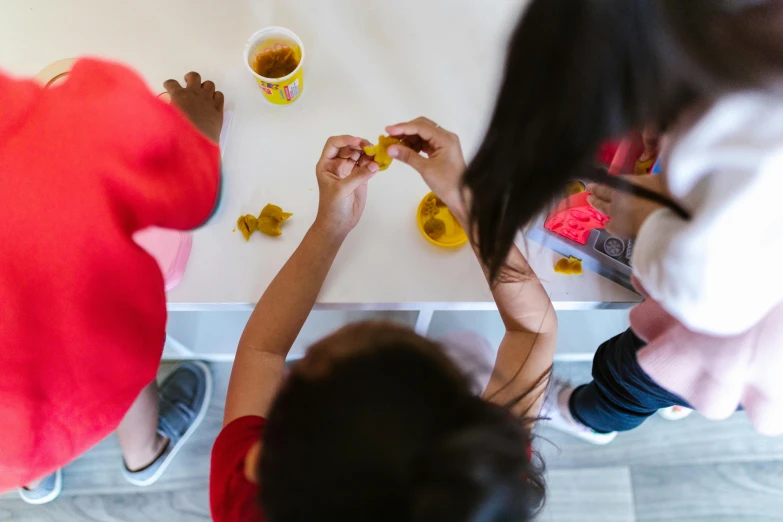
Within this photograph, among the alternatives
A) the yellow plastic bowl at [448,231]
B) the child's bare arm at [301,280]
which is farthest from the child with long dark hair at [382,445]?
the yellow plastic bowl at [448,231]

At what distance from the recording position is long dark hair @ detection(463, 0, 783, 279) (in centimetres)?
38

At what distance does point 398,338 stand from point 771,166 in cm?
32

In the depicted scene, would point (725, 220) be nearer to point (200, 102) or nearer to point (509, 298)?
point (509, 298)

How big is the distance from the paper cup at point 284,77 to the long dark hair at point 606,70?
0.32 meters

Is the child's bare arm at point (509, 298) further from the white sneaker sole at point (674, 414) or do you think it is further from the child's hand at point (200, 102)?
the white sneaker sole at point (674, 414)

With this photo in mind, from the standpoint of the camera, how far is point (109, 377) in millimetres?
573

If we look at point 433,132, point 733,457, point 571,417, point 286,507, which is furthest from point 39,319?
point 733,457

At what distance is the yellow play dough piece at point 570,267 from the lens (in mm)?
653

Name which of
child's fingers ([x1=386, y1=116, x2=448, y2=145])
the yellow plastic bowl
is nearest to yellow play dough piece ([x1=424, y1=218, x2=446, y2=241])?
the yellow plastic bowl

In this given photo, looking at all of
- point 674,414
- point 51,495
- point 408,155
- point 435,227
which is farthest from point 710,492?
point 51,495

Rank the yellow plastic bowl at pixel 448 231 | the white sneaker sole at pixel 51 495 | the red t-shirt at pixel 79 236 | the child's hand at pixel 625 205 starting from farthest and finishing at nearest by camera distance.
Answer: the white sneaker sole at pixel 51 495 < the yellow plastic bowl at pixel 448 231 < the child's hand at pixel 625 205 < the red t-shirt at pixel 79 236

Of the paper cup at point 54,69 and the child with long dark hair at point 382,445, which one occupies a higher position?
the paper cup at point 54,69

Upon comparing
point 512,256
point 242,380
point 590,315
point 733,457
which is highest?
point 512,256

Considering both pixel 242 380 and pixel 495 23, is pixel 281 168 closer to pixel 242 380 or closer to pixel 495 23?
pixel 242 380
